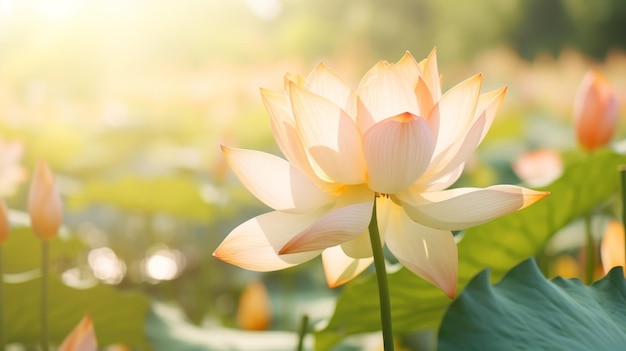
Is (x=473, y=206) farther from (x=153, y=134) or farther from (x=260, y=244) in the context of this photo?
(x=153, y=134)

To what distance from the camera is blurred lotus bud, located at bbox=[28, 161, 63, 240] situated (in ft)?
2.29

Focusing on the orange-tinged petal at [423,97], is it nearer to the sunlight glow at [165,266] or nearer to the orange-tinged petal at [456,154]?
the orange-tinged petal at [456,154]

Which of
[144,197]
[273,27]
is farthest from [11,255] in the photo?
[273,27]

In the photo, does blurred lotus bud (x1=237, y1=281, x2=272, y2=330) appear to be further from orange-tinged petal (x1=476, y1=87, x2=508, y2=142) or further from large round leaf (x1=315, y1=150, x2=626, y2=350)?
orange-tinged petal (x1=476, y1=87, x2=508, y2=142)

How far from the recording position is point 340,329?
0.76m

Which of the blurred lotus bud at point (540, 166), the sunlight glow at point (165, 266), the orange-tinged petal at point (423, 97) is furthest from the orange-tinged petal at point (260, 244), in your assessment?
the sunlight glow at point (165, 266)

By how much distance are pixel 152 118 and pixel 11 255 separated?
117 cm

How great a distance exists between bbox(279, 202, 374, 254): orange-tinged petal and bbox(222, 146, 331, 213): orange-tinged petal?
0.16 feet

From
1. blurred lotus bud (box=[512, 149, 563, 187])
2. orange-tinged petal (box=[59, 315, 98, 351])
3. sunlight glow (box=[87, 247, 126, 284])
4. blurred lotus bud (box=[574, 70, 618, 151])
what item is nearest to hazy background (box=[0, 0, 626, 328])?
sunlight glow (box=[87, 247, 126, 284])

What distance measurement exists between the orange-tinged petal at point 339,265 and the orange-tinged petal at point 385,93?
0.38 feet

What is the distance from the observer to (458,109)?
0.51 metres

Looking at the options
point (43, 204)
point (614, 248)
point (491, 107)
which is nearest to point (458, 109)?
point (491, 107)

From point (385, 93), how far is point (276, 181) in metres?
0.09

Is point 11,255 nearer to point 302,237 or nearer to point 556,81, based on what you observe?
point 302,237
